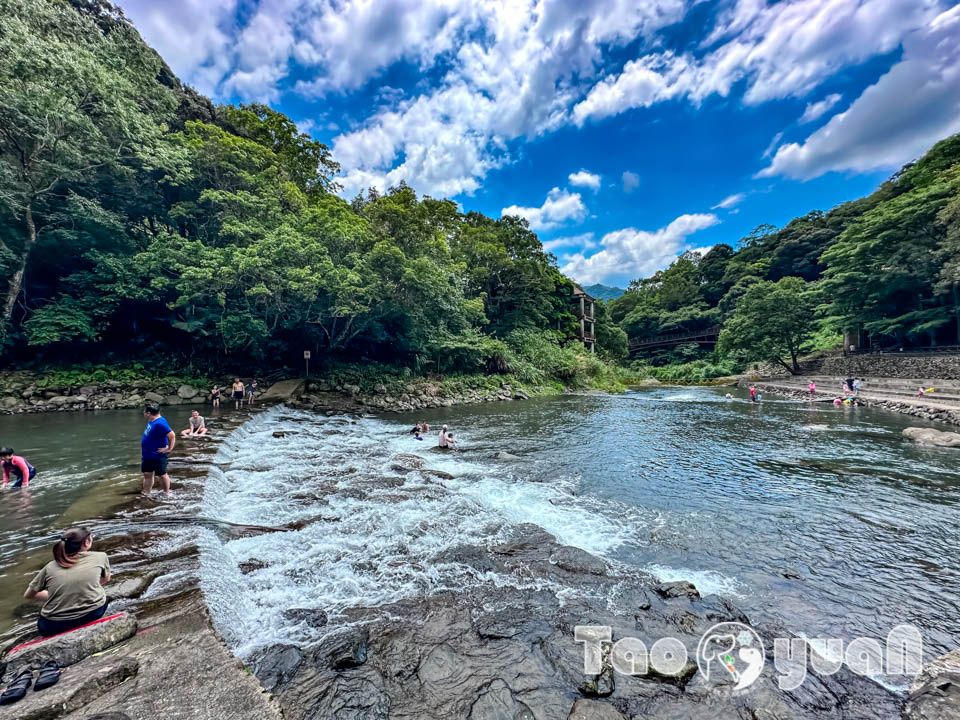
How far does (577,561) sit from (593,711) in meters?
2.31

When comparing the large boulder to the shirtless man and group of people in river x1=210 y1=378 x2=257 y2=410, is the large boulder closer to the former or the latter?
the shirtless man

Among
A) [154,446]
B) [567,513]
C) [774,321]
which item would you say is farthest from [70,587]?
[774,321]

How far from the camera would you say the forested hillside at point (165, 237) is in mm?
14688

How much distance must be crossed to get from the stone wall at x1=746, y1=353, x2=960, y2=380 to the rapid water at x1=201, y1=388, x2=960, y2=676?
1571 centimetres

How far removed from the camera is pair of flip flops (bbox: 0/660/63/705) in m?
2.29

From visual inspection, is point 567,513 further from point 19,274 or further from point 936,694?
point 19,274

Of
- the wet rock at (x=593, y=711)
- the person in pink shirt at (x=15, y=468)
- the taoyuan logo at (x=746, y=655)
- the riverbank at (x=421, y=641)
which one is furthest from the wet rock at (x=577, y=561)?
the person in pink shirt at (x=15, y=468)

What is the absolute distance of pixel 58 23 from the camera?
682 inches

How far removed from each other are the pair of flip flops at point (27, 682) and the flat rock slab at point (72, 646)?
0.20ft

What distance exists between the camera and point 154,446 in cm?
584

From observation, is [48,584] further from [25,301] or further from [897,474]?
[25,301]

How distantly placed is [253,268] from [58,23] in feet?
50.5

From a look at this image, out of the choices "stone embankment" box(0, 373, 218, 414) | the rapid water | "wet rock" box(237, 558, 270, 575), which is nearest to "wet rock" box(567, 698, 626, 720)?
the rapid water

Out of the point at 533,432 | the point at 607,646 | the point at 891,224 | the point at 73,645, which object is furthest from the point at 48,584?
the point at 891,224
